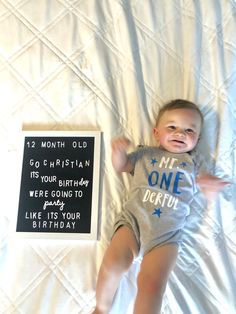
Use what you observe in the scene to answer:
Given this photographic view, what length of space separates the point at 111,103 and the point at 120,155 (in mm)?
156

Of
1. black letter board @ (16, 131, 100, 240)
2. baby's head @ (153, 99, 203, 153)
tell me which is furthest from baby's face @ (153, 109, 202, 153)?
black letter board @ (16, 131, 100, 240)

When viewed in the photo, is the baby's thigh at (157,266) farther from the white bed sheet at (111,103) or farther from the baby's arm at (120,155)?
the baby's arm at (120,155)

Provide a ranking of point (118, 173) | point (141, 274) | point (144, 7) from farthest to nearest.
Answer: point (144, 7), point (118, 173), point (141, 274)

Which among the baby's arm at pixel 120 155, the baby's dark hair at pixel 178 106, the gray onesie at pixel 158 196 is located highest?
the baby's dark hair at pixel 178 106

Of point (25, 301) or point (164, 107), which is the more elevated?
point (164, 107)

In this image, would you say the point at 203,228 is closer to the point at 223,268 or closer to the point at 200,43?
the point at 223,268

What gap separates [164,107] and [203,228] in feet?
0.95

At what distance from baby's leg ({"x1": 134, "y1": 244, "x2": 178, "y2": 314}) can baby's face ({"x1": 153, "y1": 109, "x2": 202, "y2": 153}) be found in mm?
221

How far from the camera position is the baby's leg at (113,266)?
86cm

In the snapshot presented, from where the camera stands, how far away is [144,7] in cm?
108

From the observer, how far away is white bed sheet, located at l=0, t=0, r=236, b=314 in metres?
0.89

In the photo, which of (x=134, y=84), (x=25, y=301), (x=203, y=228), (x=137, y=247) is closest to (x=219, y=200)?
(x=203, y=228)

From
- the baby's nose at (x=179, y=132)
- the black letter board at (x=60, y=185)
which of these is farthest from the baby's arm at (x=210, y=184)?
the black letter board at (x=60, y=185)

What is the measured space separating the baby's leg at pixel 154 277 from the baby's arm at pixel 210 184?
5.6 inches
